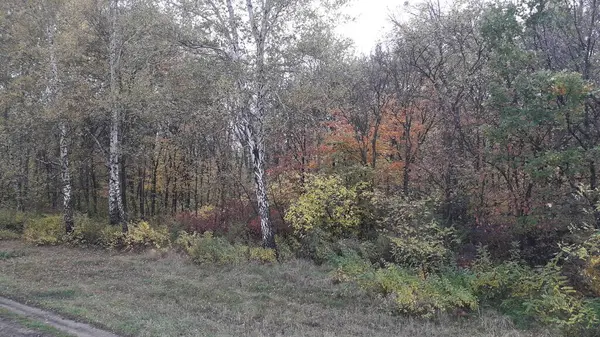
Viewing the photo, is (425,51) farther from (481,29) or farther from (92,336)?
(92,336)

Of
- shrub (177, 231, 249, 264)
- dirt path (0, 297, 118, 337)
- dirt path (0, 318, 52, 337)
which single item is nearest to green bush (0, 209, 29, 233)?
shrub (177, 231, 249, 264)

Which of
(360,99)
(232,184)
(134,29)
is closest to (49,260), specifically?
(232,184)

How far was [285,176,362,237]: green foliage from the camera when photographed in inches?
608

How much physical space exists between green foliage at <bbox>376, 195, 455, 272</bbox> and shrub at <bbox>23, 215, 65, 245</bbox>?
14.9 m

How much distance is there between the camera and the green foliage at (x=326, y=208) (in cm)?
1545

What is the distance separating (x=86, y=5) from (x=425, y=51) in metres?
14.3

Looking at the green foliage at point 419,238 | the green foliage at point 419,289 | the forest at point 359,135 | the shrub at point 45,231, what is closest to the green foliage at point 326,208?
the forest at point 359,135

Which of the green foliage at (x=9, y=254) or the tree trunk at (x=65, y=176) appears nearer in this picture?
the green foliage at (x=9, y=254)

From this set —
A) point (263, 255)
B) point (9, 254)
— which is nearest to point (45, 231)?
point (9, 254)

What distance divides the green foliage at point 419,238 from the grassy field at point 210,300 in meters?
1.83

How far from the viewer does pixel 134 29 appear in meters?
20.0

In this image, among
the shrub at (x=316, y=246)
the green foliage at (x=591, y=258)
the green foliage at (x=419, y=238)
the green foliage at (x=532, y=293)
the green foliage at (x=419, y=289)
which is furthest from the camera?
the shrub at (x=316, y=246)

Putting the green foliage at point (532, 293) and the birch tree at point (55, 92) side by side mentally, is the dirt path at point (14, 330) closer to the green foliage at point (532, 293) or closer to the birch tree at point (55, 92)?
the green foliage at point (532, 293)

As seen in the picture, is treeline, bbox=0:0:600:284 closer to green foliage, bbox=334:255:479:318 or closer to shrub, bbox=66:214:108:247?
shrub, bbox=66:214:108:247
